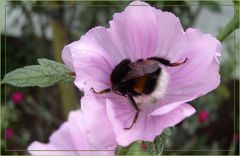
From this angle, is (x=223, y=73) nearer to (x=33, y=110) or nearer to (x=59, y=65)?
(x=33, y=110)

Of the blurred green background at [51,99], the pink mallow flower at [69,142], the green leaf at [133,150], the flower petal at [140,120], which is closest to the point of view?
the flower petal at [140,120]

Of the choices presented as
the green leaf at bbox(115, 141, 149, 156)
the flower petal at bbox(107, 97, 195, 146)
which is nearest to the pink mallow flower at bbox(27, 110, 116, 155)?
the green leaf at bbox(115, 141, 149, 156)

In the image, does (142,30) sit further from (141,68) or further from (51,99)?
(51,99)

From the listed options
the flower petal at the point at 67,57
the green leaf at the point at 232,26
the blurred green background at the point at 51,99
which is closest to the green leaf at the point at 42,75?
the flower petal at the point at 67,57

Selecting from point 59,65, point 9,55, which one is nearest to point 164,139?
point 59,65

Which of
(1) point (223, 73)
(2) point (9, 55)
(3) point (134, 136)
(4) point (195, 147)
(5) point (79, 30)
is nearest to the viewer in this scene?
(3) point (134, 136)

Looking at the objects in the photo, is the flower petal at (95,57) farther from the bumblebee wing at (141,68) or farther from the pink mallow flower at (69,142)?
the pink mallow flower at (69,142)
